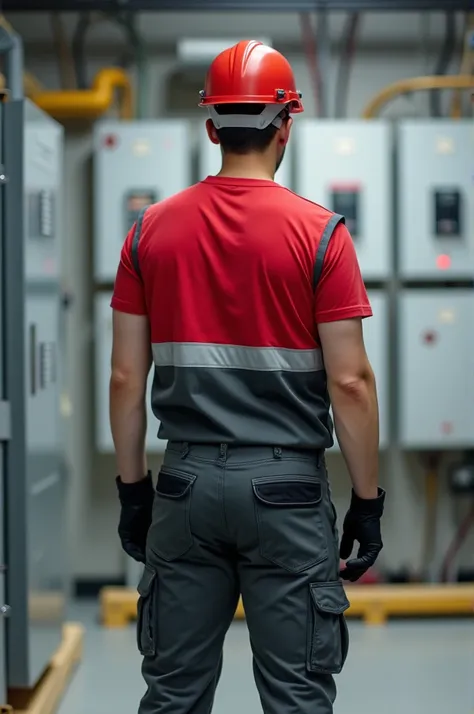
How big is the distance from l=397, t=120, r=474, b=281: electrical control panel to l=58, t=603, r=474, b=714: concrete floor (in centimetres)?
156

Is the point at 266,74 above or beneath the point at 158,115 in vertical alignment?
beneath

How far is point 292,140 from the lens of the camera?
14.7 ft

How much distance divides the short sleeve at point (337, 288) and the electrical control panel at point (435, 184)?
2.51m

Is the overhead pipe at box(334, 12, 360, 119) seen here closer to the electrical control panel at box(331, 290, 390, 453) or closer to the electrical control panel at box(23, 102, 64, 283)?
the electrical control panel at box(331, 290, 390, 453)

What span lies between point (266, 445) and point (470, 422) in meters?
2.62

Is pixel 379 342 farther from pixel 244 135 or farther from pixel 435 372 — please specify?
pixel 244 135

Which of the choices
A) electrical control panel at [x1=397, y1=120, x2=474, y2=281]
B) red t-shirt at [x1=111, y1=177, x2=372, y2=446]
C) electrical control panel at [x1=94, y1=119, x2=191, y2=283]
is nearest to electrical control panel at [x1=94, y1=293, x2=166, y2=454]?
electrical control panel at [x1=94, y1=119, x2=191, y2=283]

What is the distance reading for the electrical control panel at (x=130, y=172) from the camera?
4.41 meters

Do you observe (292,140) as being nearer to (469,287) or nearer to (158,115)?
(158,115)

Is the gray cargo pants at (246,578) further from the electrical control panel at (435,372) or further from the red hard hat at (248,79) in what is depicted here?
the electrical control panel at (435,372)

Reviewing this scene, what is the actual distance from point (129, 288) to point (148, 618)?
65 centimetres

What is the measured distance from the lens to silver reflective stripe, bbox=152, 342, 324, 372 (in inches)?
76.8

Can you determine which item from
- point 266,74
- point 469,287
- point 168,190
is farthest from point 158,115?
point 266,74

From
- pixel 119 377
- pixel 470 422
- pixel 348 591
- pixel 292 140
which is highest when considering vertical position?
pixel 292 140
